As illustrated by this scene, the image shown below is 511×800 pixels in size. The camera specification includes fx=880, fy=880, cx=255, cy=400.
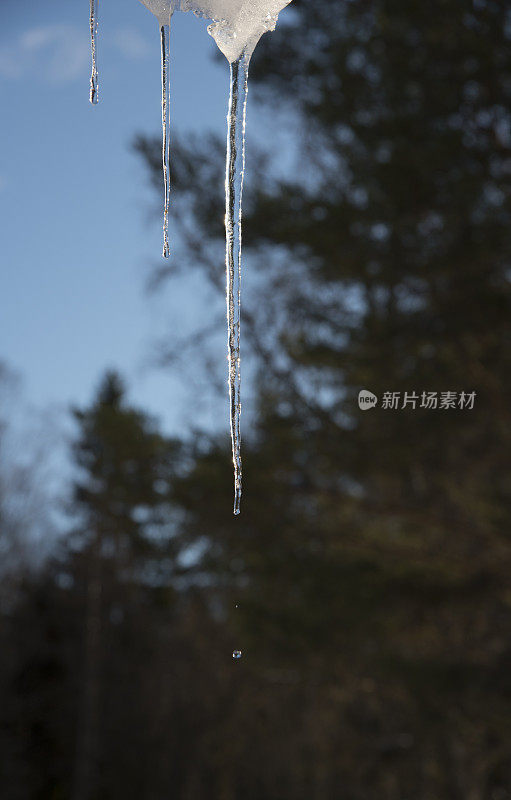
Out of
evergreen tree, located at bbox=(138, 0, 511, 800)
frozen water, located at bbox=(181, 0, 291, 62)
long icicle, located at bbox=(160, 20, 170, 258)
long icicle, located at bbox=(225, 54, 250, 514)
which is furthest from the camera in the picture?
evergreen tree, located at bbox=(138, 0, 511, 800)

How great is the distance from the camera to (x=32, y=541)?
34.9 ft

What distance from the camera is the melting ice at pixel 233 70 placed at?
1.28 metres

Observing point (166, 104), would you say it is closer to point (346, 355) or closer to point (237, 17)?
point (237, 17)

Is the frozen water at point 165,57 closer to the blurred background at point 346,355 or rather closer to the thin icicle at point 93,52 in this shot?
the thin icicle at point 93,52

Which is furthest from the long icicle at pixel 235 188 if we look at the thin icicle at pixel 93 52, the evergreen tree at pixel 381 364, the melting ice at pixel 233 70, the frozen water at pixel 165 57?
the evergreen tree at pixel 381 364

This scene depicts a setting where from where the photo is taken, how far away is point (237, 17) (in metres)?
1.29

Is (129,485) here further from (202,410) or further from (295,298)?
(295,298)

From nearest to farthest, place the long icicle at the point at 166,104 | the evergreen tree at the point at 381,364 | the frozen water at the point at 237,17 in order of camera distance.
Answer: the frozen water at the point at 237,17 → the long icicle at the point at 166,104 → the evergreen tree at the point at 381,364

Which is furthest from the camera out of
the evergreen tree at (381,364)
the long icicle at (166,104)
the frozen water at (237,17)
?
A: the evergreen tree at (381,364)

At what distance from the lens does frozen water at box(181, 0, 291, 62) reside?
127 cm

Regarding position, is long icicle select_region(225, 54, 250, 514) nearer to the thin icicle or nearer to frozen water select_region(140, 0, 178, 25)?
frozen water select_region(140, 0, 178, 25)

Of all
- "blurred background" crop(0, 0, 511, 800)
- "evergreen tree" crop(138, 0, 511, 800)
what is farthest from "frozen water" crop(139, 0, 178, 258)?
"evergreen tree" crop(138, 0, 511, 800)

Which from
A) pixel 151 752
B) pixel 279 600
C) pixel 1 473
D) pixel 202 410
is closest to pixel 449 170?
pixel 202 410

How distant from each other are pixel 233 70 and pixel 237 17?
14 centimetres
